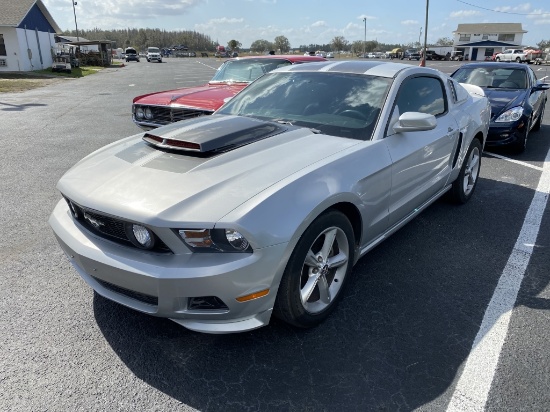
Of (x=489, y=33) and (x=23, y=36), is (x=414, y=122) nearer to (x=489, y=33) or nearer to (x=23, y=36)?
(x=23, y=36)

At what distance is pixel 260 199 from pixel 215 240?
1.03 ft

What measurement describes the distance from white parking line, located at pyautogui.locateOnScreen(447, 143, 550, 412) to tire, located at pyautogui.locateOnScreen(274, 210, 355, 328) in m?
0.88

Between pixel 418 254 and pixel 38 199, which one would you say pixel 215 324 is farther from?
pixel 38 199

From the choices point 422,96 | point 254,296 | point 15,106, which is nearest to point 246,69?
point 422,96

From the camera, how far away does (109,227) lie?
93.4 inches

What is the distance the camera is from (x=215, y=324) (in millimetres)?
2242

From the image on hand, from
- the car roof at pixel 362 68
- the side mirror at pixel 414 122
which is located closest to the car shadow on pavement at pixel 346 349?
the side mirror at pixel 414 122

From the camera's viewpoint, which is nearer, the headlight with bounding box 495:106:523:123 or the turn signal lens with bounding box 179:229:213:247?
the turn signal lens with bounding box 179:229:213:247

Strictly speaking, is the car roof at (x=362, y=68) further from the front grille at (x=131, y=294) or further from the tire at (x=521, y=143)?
the tire at (x=521, y=143)

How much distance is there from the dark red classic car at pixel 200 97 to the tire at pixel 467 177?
3.28 metres

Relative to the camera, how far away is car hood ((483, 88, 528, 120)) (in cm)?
727

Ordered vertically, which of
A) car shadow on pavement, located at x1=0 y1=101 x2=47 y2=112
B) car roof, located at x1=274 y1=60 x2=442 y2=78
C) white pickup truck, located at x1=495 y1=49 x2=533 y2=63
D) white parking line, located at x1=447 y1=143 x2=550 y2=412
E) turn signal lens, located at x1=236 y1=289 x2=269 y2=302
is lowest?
white parking line, located at x1=447 y1=143 x2=550 y2=412

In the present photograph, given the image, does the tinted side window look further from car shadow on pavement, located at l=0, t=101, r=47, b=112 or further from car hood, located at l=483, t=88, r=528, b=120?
car shadow on pavement, located at l=0, t=101, r=47, b=112

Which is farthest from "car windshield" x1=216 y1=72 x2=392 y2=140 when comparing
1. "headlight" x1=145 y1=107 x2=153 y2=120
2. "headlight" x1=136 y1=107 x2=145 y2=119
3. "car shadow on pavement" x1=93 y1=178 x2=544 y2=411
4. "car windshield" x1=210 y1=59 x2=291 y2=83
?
"car windshield" x1=210 y1=59 x2=291 y2=83
